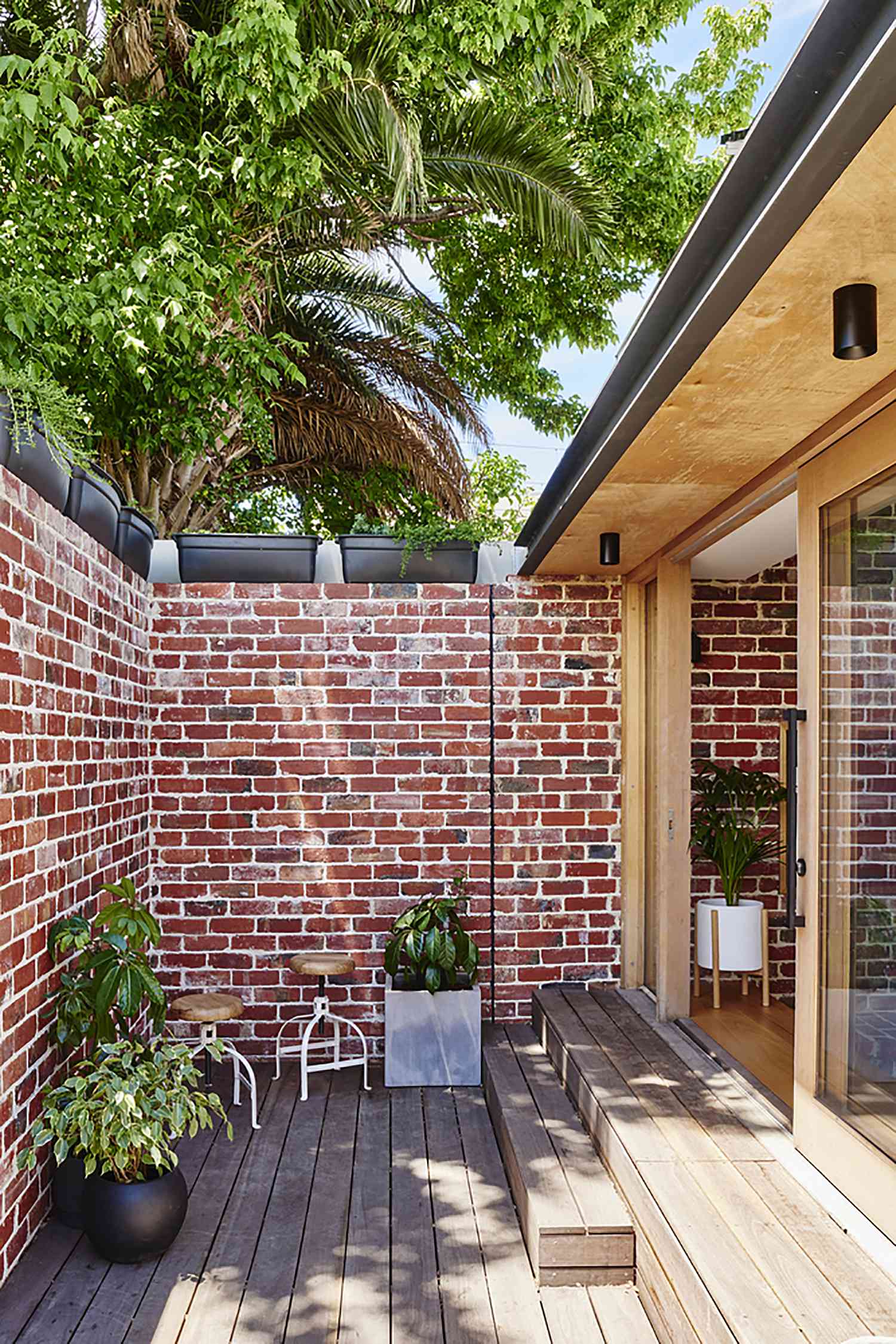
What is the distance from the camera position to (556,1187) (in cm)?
337

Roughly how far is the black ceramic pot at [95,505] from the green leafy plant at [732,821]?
290 cm

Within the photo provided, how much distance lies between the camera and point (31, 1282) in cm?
307

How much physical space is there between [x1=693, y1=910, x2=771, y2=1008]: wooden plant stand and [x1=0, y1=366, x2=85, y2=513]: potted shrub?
3.46 m

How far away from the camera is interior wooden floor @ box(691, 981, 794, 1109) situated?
4.12 meters

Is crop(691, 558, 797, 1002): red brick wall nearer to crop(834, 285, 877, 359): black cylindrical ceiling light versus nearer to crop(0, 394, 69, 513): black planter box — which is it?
crop(0, 394, 69, 513): black planter box

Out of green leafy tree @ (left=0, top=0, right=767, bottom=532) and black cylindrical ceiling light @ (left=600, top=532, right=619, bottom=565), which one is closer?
black cylindrical ceiling light @ (left=600, top=532, right=619, bottom=565)

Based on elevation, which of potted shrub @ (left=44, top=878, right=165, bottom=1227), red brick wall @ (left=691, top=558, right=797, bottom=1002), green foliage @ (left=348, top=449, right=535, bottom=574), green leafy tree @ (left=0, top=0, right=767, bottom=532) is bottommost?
potted shrub @ (left=44, top=878, right=165, bottom=1227)

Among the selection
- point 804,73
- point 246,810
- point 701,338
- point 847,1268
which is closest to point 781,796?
point 246,810

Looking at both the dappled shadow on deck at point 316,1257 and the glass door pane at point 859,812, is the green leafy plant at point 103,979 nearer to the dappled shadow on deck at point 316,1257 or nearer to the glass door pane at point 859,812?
the dappled shadow on deck at point 316,1257

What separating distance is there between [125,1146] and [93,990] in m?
0.48

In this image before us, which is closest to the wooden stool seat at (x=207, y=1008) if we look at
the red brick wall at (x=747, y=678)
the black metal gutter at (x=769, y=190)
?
the red brick wall at (x=747, y=678)

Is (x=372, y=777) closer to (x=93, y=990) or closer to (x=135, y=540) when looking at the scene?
(x=135, y=540)

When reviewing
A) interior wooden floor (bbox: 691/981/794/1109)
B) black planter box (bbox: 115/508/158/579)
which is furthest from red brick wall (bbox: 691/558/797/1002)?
black planter box (bbox: 115/508/158/579)

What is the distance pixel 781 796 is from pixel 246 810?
2.57 m
